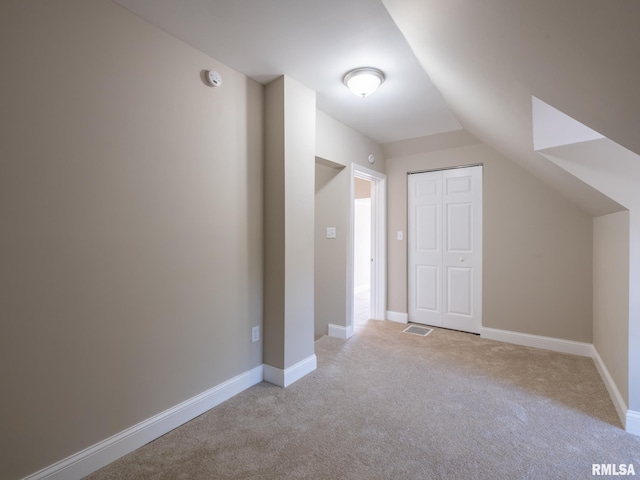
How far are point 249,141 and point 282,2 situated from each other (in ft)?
3.22

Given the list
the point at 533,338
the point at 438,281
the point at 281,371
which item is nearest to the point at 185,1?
the point at 281,371

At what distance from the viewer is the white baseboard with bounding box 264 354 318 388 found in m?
2.43

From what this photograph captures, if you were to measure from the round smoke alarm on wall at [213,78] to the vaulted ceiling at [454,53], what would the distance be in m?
0.13

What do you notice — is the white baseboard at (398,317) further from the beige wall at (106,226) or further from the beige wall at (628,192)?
the beige wall at (106,226)

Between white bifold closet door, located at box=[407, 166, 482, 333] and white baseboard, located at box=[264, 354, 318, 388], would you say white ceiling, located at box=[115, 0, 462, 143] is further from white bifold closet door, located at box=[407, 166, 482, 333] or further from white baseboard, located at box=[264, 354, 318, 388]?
white baseboard, located at box=[264, 354, 318, 388]

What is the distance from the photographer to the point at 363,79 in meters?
2.33

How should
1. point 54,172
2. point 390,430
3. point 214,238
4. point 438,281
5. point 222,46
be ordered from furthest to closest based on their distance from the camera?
point 438,281
point 214,238
point 222,46
point 390,430
point 54,172

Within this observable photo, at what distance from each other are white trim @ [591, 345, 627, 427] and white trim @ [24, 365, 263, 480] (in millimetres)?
2508

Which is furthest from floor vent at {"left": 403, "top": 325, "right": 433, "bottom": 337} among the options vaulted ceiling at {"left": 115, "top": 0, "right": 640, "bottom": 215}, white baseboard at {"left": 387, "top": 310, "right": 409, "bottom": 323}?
vaulted ceiling at {"left": 115, "top": 0, "right": 640, "bottom": 215}

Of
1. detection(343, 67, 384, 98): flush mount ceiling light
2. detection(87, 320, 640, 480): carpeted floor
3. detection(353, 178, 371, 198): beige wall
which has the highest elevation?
detection(343, 67, 384, 98): flush mount ceiling light

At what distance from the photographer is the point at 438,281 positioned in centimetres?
394

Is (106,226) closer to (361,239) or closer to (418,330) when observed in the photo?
(418,330)

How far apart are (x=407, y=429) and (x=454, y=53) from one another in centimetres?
222

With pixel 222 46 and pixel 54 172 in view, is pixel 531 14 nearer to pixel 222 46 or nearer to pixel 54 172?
pixel 222 46
